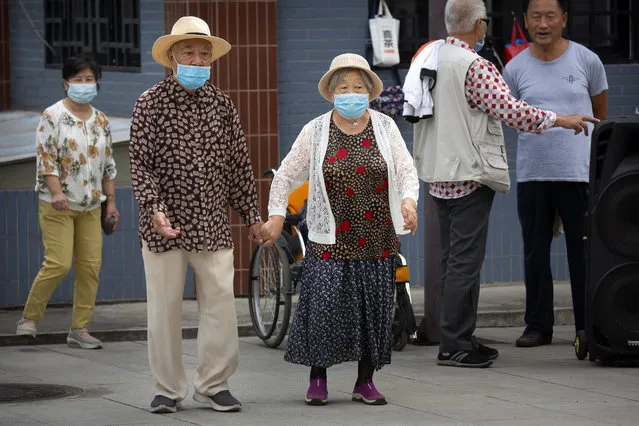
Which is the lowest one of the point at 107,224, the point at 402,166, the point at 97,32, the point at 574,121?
the point at 107,224

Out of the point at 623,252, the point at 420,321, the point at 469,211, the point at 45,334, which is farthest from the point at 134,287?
the point at 623,252

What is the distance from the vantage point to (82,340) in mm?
10289

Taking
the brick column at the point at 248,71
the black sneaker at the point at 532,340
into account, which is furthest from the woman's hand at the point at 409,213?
the brick column at the point at 248,71

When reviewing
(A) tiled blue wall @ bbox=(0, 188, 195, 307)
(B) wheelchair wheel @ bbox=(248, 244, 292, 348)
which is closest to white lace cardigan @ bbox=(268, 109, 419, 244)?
(B) wheelchair wheel @ bbox=(248, 244, 292, 348)

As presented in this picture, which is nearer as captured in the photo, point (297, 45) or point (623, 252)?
point (623, 252)

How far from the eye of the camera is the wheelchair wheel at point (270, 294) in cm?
1000

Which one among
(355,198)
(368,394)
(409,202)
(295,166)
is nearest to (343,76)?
(295,166)

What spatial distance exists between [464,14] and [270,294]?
7.71ft

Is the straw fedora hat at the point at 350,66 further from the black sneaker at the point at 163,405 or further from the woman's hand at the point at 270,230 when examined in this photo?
the black sneaker at the point at 163,405

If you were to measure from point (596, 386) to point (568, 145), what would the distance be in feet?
6.59

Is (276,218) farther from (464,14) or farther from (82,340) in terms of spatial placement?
(82,340)

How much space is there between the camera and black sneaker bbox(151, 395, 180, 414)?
25.6ft

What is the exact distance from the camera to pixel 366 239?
317 inches

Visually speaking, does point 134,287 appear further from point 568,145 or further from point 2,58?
point 568,145
